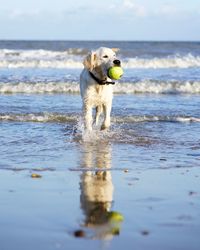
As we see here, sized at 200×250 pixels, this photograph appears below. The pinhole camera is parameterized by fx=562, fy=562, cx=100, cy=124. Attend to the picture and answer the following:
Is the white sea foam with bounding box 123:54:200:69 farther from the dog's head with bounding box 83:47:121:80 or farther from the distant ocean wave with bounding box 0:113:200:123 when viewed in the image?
the dog's head with bounding box 83:47:121:80

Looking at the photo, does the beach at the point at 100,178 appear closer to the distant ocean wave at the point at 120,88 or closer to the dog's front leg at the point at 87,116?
→ the dog's front leg at the point at 87,116

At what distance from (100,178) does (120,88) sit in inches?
388

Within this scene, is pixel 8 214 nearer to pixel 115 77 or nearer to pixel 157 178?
pixel 157 178

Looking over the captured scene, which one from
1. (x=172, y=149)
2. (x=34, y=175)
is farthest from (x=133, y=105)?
(x=34, y=175)

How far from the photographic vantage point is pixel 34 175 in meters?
5.54

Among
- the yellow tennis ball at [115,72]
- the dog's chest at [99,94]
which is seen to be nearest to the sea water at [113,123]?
the dog's chest at [99,94]

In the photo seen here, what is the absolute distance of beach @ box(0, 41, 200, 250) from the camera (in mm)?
3676

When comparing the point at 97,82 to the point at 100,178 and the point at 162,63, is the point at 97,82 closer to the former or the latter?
the point at 100,178

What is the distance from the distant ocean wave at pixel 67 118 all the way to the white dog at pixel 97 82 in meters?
1.68

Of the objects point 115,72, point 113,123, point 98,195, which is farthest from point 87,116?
point 98,195

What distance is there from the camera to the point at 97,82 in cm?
830

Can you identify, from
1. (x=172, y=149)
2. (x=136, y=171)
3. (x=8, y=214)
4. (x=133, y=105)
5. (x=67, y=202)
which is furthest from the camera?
(x=133, y=105)

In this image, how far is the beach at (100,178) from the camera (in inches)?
145

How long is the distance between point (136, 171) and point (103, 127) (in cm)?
286
